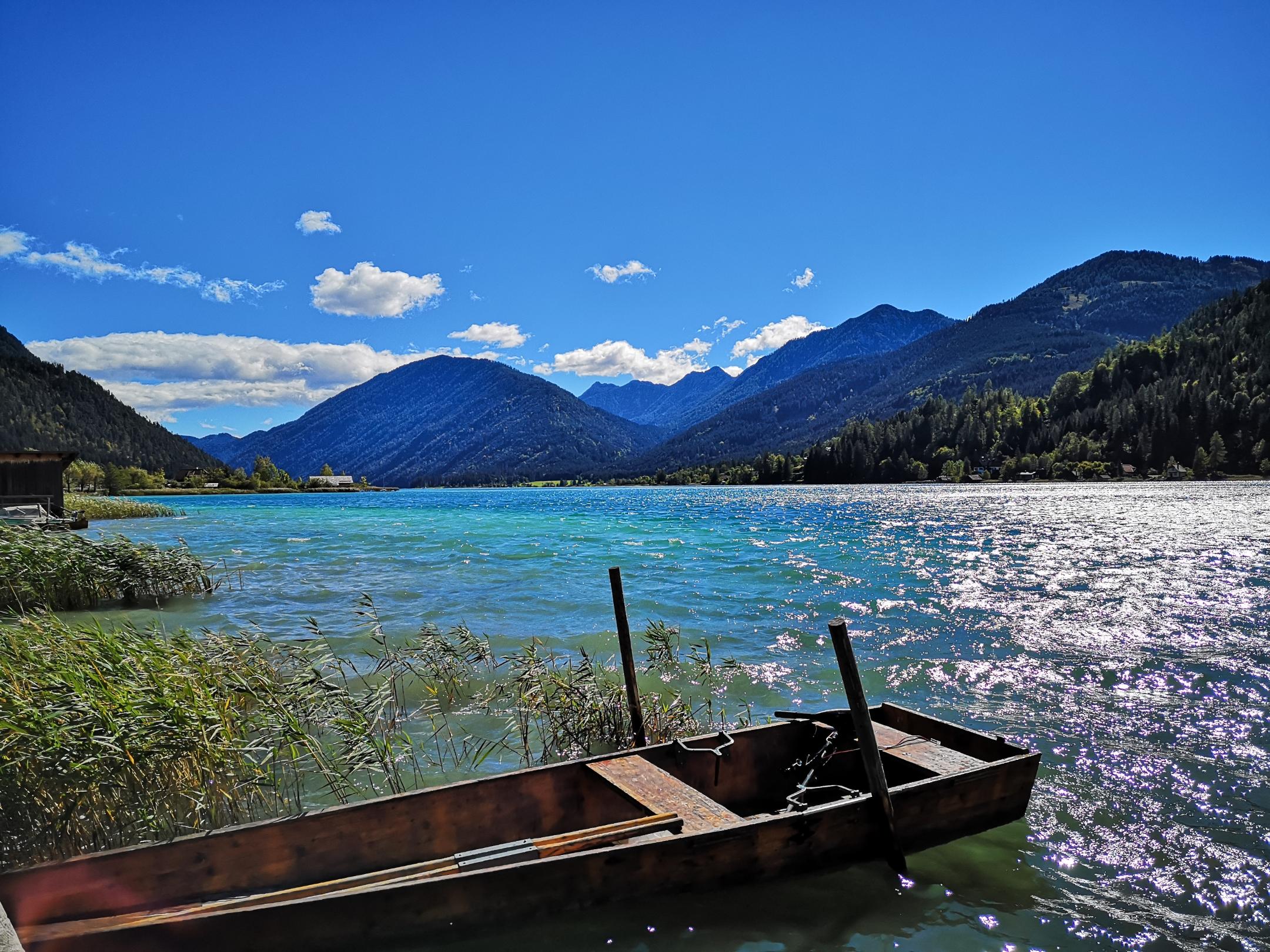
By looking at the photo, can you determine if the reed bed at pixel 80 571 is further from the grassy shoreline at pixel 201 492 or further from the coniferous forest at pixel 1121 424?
the coniferous forest at pixel 1121 424

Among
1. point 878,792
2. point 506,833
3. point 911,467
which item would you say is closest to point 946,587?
point 878,792

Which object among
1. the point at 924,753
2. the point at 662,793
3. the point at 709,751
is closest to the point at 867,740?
the point at 924,753

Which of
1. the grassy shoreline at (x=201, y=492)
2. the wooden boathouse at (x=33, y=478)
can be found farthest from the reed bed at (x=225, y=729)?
the grassy shoreline at (x=201, y=492)

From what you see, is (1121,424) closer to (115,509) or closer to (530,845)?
(115,509)

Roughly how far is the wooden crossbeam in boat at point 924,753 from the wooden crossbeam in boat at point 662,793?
8.64 ft

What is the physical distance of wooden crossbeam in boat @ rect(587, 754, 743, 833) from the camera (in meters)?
7.89

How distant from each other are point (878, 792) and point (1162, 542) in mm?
47261

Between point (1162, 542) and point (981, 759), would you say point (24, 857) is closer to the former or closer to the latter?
point (981, 759)

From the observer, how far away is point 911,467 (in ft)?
600

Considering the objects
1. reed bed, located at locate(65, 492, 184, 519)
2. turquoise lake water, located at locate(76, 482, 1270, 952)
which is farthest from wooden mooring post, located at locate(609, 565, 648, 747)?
reed bed, located at locate(65, 492, 184, 519)

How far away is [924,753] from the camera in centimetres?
1003

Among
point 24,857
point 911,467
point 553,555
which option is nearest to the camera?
point 24,857

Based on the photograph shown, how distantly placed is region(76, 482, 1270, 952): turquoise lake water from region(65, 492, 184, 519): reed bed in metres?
19.1

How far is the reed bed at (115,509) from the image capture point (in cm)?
7031
